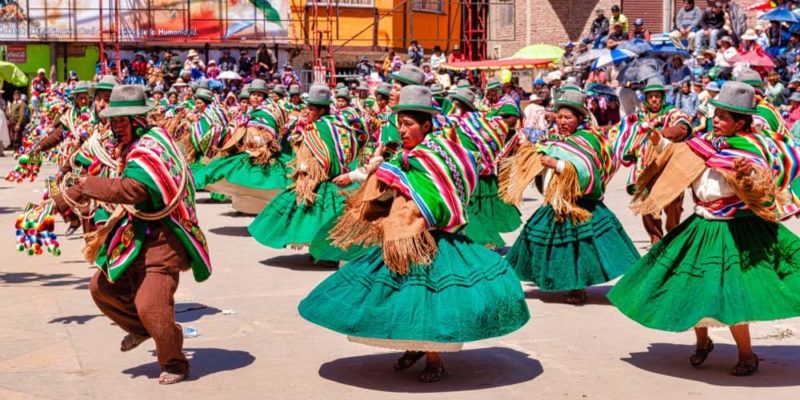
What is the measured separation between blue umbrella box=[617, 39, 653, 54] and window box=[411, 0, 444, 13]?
1549 cm

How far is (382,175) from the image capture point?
23.3 ft

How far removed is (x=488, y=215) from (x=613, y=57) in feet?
43.3

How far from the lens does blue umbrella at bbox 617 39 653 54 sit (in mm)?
24828

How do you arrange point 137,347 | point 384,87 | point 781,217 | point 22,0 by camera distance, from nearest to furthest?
point 781,217 → point 137,347 → point 384,87 → point 22,0

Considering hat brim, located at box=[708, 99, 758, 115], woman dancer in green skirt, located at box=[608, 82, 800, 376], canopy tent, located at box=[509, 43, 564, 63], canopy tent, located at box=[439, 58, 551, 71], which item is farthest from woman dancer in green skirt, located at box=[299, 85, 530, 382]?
canopy tent, located at box=[509, 43, 564, 63]

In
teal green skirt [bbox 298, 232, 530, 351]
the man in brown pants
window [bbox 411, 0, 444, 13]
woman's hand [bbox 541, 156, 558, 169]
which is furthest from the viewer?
window [bbox 411, 0, 444, 13]

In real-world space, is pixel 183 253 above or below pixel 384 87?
below

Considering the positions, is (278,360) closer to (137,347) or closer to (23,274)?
(137,347)

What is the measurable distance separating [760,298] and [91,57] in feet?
100

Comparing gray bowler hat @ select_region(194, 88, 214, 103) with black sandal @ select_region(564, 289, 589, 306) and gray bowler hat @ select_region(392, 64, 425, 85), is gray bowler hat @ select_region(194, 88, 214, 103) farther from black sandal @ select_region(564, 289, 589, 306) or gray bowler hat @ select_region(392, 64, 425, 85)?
black sandal @ select_region(564, 289, 589, 306)

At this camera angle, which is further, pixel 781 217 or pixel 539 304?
pixel 539 304

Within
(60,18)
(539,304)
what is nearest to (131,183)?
(539,304)

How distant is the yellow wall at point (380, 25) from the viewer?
121ft

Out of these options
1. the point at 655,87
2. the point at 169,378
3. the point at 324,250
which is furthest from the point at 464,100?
the point at 169,378
